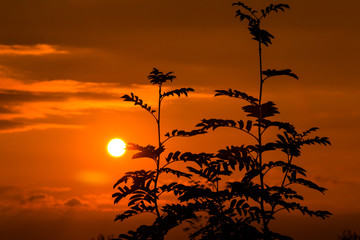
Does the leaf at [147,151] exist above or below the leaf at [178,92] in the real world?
below

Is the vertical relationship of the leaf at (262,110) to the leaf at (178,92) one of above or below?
below

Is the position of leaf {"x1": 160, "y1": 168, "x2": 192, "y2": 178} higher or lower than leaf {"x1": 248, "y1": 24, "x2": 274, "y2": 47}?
lower

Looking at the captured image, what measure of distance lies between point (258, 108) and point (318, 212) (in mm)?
1833

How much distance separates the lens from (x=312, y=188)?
8.02 metres

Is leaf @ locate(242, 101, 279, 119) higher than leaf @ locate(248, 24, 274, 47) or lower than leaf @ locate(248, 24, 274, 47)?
lower

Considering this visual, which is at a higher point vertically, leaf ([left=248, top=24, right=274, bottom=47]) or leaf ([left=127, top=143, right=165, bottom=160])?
leaf ([left=248, top=24, right=274, bottom=47])

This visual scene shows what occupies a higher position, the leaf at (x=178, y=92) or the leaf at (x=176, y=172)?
the leaf at (x=178, y=92)

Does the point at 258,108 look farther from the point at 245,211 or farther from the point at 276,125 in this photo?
the point at 245,211

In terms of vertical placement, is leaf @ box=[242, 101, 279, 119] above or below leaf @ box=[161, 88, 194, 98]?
below

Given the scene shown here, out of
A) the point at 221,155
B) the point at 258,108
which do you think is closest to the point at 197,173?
the point at 221,155

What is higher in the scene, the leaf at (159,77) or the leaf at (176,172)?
the leaf at (159,77)

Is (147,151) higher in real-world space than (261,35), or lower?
lower

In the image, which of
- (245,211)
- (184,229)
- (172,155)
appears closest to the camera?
(245,211)

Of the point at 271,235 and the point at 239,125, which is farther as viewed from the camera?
the point at 239,125
